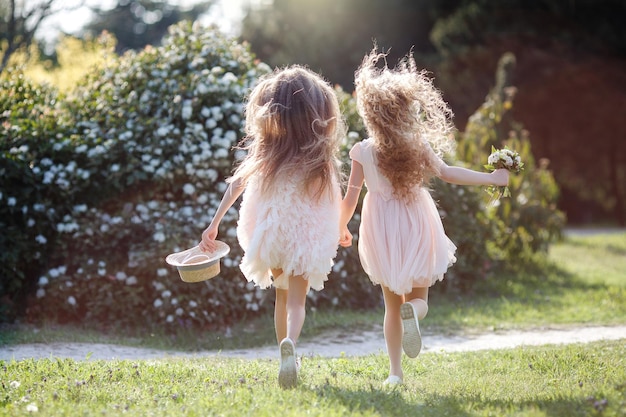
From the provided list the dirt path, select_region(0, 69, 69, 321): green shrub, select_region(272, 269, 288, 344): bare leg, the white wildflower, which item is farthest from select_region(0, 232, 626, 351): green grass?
select_region(272, 269, 288, 344): bare leg

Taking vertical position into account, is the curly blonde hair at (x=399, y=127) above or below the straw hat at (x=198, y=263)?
above

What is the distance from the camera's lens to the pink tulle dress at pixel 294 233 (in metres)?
4.08

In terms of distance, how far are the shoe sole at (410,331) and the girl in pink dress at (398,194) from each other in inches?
6.8

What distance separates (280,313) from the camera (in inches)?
171

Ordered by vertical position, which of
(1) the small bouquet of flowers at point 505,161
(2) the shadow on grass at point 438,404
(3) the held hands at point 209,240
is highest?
(1) the small bouquet of flowers at point 505,161

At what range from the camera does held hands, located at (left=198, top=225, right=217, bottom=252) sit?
4332 mm

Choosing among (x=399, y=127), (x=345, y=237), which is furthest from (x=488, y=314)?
(x=399, y=127)

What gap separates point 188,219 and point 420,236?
3.22m

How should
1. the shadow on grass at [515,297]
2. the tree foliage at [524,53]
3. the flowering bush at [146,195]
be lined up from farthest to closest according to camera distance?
the tree foliage at [524,53], the shadow on grass at [515,297], the flowering bush at [146,195]

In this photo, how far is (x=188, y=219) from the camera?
685 centimetres

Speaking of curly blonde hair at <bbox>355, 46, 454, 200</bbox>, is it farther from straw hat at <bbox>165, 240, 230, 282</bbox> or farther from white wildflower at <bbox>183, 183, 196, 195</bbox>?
white wildflower at <bbox>183, 183, 196, 195</bbox>

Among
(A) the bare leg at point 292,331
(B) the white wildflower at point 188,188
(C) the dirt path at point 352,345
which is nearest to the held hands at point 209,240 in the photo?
(A) the bare leg at point 292,331

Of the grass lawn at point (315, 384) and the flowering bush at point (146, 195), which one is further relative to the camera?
the flowering bush at point (146, 195)

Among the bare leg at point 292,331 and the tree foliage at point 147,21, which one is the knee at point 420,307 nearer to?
the bare leg at point 292,331
